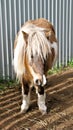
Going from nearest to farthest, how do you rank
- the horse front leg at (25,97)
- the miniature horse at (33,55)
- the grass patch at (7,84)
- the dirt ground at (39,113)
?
the miniature horse at (33,55) < the dirt ground at (39,113) < the horse front leg at (25,97) < the grass patch at (7,84)

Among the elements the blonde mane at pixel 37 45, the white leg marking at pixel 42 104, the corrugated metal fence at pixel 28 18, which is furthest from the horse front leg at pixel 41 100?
the corrugated metal fence at pixel 28 18

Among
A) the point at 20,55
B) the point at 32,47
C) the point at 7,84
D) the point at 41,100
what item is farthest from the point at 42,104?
the point at 7,84

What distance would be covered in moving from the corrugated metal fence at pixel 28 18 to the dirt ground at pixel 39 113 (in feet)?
2.36

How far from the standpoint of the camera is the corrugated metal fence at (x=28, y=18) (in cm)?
521

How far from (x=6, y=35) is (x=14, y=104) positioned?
1.43 metres

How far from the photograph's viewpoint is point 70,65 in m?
6.37

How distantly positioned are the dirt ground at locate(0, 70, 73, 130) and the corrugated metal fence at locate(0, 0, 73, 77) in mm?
719

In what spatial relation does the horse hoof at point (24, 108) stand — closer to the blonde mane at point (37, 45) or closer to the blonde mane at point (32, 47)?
the blonde mane at point (32, 47)

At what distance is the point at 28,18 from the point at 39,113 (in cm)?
211

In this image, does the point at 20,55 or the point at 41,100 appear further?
the point at 41,100

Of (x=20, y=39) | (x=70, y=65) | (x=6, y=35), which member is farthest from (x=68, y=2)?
(x=20, y=39)

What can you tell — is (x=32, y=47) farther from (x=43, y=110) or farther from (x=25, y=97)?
(x=43, y=110)

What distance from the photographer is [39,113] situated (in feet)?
13.9

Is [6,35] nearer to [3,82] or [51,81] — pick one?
[3,82]
